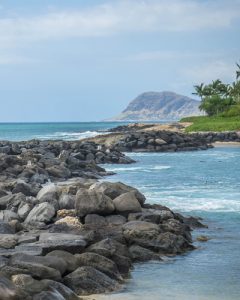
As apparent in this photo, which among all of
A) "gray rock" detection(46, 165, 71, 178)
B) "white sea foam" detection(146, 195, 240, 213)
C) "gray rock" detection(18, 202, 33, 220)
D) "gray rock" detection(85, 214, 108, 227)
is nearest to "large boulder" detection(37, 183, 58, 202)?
"gray rock" detection(18, 202, 33, 220)

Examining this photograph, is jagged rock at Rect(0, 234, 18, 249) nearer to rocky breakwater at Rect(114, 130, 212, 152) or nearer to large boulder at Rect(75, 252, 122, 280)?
large boulder at Rect(75, 252, 122, 280)

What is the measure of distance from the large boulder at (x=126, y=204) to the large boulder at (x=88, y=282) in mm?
4841

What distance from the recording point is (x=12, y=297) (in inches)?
332

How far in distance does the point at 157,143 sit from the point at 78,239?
146ft

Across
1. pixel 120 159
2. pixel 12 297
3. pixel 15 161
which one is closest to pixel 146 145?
pixel 120 159

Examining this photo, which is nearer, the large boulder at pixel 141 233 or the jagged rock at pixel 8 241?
the jagged rock at pixel 8 241

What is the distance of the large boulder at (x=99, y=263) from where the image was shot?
36.0 feet

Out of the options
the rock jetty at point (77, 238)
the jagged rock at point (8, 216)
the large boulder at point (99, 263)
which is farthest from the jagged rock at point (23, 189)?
the large boulder at point (99, 263)

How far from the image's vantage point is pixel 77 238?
12219 millimetres

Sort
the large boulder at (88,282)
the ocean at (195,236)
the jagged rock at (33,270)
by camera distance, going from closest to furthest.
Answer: the jagged rock at (33,270)
the large boulder at (88,282)
the ocean at (195,236)

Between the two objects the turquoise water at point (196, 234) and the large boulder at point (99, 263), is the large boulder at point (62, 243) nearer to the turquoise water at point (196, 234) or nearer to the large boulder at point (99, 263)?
the large boulder at point (99, 263)

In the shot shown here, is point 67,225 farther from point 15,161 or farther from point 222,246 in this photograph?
point 15,161

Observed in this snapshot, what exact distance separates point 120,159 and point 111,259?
30.9m

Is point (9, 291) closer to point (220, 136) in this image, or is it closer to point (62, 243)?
point (62, 243)
